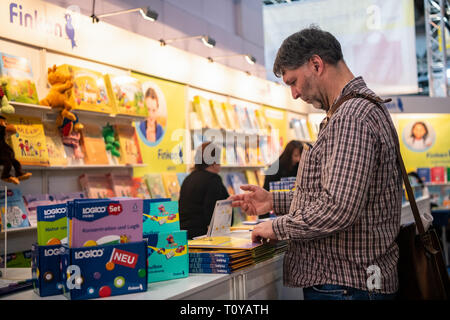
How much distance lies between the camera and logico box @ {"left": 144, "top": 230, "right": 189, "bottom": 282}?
5.78ft

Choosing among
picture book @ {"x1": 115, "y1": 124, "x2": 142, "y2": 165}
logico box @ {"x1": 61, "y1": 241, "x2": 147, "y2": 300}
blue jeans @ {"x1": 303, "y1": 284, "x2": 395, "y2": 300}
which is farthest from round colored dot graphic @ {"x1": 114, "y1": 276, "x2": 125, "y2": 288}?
picture book @ {"x1": 115, "y1": 124, "x2": 142, "y2": 165}

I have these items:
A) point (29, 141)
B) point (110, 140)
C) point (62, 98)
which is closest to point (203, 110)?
point (110, 140)

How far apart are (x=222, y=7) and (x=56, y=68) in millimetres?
4043

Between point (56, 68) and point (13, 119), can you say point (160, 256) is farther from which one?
point (56, 68)

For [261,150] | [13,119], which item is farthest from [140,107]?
[261,150]

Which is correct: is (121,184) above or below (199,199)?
above

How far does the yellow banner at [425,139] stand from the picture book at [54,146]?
748cm

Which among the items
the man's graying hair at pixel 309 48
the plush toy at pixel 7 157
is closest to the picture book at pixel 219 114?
the plush toy at pixel 7 157

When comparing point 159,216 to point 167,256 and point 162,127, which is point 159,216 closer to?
point 167,256

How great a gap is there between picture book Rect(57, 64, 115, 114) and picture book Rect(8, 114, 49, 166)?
382 mm

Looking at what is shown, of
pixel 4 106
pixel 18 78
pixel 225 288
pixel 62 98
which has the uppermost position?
pixel 18 78

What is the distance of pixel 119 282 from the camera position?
158 centimetres

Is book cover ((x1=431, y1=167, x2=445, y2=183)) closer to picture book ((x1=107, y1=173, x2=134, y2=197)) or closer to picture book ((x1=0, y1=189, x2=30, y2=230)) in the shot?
picture book ((x1=107, y1=173, x2=134, y2=197))

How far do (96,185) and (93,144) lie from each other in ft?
1.22
